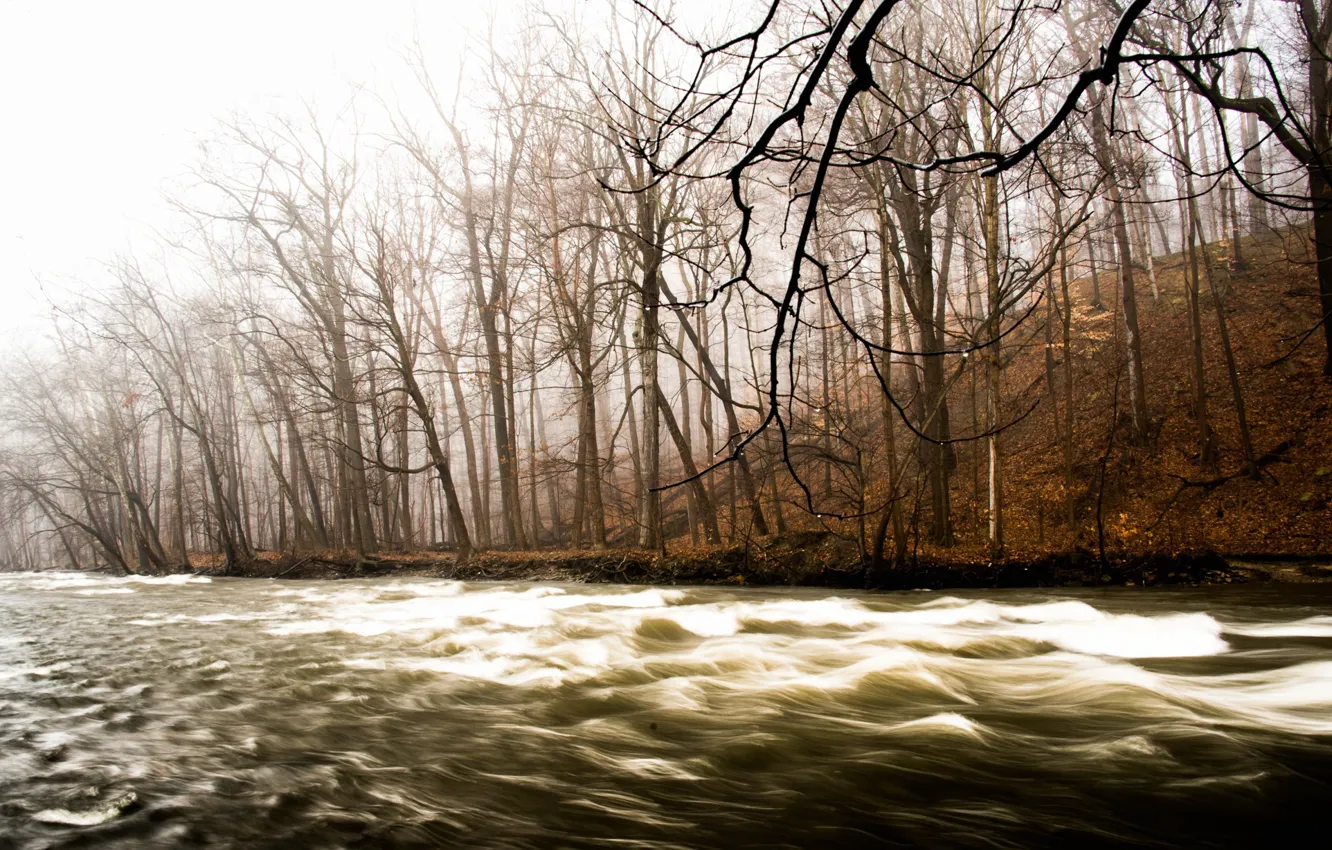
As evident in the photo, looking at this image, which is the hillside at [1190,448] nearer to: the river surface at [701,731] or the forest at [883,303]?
the forest at [883,303]

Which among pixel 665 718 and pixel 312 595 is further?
pixel 312 595

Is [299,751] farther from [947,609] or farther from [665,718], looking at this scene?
[947,609]

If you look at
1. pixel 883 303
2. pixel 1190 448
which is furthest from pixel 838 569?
pixel 1190 448

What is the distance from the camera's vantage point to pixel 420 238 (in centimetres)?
2702

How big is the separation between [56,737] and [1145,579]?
1181 centimetres

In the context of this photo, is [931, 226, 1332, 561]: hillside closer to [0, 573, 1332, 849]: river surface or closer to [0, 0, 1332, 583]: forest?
[0, 0, 1332, 583]: forest

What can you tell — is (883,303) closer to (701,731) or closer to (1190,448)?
(1190,448)

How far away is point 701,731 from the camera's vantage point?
4738 millimetres

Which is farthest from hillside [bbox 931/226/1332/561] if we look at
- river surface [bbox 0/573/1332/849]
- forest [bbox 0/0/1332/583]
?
river surface [bbox 0/573/1332/849]

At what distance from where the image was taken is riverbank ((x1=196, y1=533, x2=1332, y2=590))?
32.4 feet

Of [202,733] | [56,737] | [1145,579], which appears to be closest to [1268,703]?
[1145,579]

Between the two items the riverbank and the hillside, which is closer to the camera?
the riverbank

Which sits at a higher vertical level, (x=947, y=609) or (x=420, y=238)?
(x=420, y=238)

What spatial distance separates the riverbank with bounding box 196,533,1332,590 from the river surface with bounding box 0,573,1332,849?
37.6 inches
